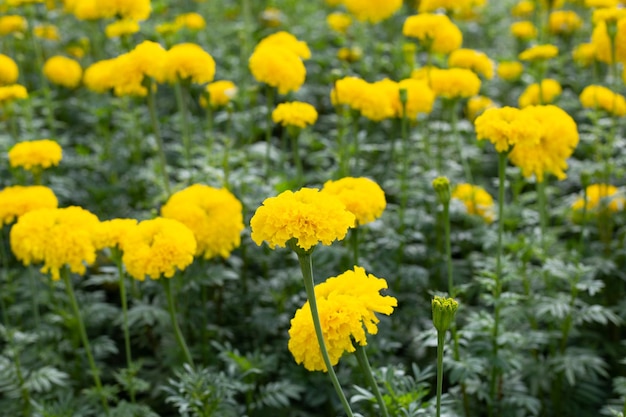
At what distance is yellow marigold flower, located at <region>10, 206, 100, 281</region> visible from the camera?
2.43 meters

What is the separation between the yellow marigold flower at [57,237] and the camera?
243 centimetres

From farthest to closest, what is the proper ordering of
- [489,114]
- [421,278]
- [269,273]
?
[269,273], [421,278], [489,114]

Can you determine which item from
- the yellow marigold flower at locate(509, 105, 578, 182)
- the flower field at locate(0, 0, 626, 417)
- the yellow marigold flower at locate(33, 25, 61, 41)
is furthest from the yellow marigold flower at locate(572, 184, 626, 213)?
the yellow marigold flower at locate(33, 25, 61, 41)

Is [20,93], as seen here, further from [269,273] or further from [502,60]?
[502,60]

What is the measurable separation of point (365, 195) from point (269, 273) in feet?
3.66

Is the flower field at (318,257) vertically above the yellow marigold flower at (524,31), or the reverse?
the yellow marigold flower at (524,31)

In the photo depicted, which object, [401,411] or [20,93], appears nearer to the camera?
[401,411]

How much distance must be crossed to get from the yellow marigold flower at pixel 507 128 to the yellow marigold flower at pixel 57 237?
1393mm

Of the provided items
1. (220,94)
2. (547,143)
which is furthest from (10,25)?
(547,143)

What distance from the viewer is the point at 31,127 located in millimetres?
4172

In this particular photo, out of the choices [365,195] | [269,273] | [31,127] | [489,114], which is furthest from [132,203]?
[489,114]

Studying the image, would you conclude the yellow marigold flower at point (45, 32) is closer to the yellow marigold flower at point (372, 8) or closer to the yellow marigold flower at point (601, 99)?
the yellow marigold flower at point (372, 8)

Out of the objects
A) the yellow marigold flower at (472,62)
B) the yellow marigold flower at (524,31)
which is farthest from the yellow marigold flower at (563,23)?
the yellow marigold flower at (472,62)

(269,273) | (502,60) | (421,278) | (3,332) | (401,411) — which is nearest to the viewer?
(401,411)
